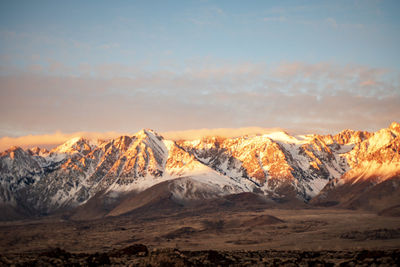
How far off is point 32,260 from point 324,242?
4886 inches

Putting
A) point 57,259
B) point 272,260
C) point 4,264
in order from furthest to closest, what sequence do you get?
1. point 272,260
2. point 57,259
3. point 4,264

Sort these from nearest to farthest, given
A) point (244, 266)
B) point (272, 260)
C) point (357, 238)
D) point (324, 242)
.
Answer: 1. point (244, 266)
2. point (272, 260)
3. point (324, 242)
4. point (357, 238)

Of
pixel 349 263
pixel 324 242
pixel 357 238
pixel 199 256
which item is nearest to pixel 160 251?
pixel 199 256

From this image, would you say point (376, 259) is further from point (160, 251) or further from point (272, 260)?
point (160, 251)

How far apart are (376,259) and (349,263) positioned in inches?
138

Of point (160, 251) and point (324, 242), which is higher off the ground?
point (160, 251)

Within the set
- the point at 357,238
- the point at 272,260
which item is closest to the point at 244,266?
the point at 272,260

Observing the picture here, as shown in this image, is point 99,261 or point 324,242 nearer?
point 99,261

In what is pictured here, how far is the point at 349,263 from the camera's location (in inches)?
2544

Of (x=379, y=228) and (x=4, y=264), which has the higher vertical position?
(x=4, y=264)

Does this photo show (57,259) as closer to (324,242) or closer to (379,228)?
(324,242)

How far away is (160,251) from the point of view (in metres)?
70.5

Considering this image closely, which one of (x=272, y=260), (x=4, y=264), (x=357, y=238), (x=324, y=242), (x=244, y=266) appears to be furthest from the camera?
(x=357, y=238)

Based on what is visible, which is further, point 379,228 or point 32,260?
point 379,228
